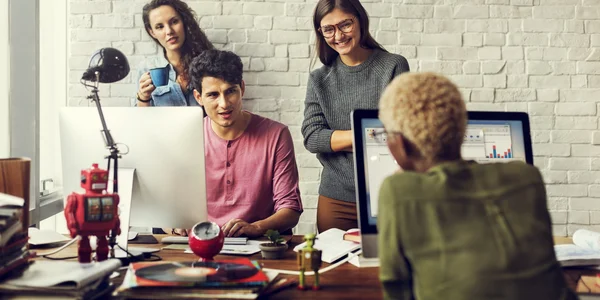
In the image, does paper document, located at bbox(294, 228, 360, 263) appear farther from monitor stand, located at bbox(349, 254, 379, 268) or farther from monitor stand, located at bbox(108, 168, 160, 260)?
monitor stand, located at bbox(108, 168, 160, 260)

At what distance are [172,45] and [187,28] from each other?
0.41 ft

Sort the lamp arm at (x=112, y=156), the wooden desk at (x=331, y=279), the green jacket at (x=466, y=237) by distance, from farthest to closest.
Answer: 1. the lamp arm at (x=112, y=156)
2. the wooden desk at (x=331, y=279)
3. the green jacket at (x=466, y=237)

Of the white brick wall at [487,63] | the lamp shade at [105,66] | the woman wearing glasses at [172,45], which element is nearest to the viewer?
the lamp shade at [105,66]

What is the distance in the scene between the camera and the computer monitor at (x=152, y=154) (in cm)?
168

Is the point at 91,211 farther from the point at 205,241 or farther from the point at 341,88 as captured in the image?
the point at 341,88

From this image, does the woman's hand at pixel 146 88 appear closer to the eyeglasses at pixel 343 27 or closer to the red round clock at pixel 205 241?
the eyeglasses at pixel 343 27

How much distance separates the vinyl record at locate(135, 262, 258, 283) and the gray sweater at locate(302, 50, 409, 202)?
1115 mm

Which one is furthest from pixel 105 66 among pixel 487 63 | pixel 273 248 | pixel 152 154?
pixel 487 63

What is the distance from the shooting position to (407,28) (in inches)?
135

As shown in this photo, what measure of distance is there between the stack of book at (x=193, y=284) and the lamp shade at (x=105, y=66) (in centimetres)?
65

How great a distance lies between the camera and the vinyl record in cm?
130

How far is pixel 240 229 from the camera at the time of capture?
6.44ft

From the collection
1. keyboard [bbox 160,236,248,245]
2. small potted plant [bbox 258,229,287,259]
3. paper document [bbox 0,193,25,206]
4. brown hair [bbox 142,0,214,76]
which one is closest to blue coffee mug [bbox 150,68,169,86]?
brown hair [bbox 142,0,214,76]

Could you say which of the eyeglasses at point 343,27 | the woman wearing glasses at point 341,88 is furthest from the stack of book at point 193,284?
the eyeglasses at point 343,27
